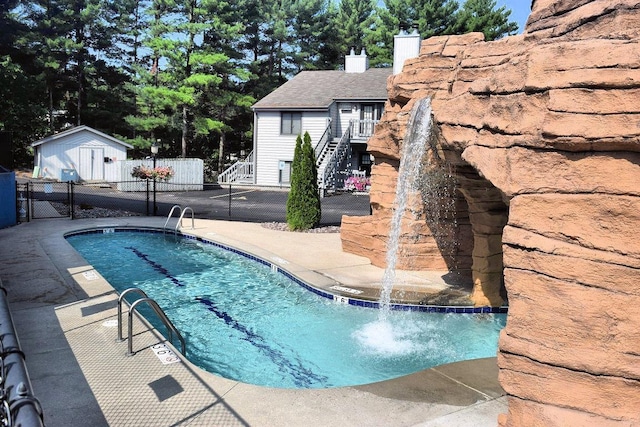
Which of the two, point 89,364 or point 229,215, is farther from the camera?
point 229,215

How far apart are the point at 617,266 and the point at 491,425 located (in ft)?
7.44

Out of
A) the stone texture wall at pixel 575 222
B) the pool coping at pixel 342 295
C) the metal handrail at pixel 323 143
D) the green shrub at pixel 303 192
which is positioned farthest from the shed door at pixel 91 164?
the stone texture wall at pixel 575 222

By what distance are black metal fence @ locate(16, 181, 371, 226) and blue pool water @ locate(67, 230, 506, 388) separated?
774cm

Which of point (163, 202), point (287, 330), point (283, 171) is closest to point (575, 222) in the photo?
point (287, 330)

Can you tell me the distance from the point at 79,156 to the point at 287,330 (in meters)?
28.7

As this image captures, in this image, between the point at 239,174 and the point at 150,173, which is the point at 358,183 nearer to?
the point at 239,174

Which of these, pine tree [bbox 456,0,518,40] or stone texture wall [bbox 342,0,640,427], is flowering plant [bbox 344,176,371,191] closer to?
Answer: pine tree [bbox 456,0,518,40]

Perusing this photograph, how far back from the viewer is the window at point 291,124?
33.2 meters

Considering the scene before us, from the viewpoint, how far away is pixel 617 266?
3.92m

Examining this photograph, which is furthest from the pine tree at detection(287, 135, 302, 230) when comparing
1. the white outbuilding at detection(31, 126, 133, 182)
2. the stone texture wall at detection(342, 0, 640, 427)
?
the white outbuilding at detection(31, 126, 133, 182)

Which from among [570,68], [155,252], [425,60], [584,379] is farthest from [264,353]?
[155,252]

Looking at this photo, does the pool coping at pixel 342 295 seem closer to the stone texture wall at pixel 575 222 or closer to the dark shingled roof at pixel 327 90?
the stone texture wall at pixel 575 222

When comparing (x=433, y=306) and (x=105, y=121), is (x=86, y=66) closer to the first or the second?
(x=105, y=121)

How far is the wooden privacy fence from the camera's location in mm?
29391
